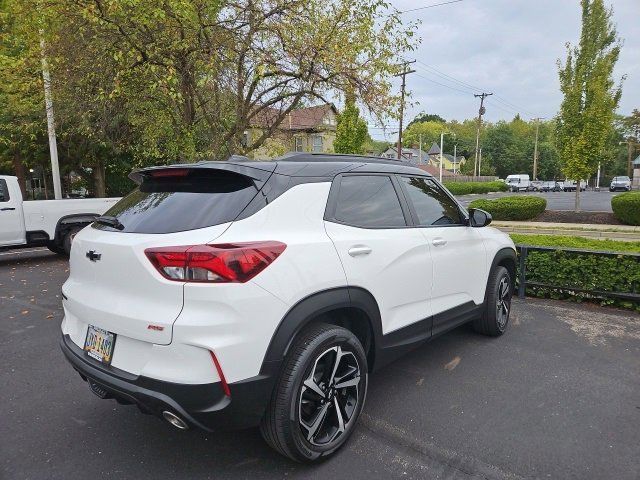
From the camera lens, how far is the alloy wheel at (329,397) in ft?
8.30

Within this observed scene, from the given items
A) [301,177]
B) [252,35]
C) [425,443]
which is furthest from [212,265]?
[252,35]

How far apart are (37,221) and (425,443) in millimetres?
9529

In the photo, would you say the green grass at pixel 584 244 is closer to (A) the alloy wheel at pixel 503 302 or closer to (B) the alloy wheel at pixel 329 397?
(A) the alloy wheel at pixel 503 302

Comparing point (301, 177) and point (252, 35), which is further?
point (252, 35)

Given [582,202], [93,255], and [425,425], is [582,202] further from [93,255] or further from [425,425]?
[93,255]

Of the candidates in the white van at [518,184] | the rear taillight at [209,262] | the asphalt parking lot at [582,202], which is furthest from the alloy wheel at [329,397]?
the white van at [518,184]

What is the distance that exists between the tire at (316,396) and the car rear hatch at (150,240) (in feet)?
2.26

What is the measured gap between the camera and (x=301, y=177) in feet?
8.79

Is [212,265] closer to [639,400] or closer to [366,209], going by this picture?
[366,209]

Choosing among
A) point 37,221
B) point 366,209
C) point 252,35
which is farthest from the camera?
point 37,221

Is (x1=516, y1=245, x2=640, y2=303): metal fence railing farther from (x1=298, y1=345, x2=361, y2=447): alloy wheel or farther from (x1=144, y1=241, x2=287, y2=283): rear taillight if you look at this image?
(x1=144, y1=241, x2=287, y2=283): rear taillight

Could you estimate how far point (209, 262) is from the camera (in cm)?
216

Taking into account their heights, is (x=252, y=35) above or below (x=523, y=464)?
above

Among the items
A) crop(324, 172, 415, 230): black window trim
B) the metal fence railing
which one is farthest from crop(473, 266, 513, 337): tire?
crop(324, 172, 415, 230): black window trim
